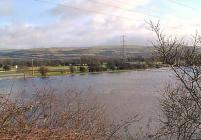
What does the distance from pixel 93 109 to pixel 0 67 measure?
68051 millimetres

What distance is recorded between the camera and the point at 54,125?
213 inches

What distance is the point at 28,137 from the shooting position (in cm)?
401

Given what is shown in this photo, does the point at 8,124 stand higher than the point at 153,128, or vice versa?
the point at 8,124

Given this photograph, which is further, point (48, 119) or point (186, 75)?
point (186, 75)

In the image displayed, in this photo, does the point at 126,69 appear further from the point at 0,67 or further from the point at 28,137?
the point at 28,137

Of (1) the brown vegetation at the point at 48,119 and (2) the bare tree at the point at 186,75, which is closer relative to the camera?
(1) the brown vegetation at the point at 48,119

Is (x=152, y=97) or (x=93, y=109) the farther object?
(x=152, y=97)

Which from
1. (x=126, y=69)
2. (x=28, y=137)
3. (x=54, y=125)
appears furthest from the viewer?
(x=126, y=69)

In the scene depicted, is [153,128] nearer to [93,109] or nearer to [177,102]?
[177,102]

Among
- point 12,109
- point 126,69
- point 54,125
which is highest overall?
point 12,109

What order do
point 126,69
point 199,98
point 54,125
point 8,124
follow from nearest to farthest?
1. point 8,124
2. point 54,125
3. point 199,98
4. point 126,69

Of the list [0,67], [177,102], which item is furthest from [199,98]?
[0,67]

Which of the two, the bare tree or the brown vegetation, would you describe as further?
the bare tree

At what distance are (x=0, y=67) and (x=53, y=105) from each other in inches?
2681
